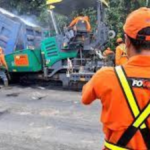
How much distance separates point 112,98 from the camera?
1.97 m

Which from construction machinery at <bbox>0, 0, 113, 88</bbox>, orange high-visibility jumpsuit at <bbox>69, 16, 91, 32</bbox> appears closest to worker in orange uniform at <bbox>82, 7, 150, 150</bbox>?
construction machinery at <bbox>0, 0, 113, 88</bbox>

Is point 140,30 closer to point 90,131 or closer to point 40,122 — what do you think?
point 90,131

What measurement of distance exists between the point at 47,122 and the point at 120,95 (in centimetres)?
481

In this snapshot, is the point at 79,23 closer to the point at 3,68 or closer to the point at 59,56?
the point at 59,56

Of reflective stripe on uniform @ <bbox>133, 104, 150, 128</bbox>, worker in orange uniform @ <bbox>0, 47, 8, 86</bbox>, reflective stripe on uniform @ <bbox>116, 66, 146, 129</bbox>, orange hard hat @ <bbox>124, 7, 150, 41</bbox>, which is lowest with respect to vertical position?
worker in orange uniform @ <bbox>0, 47, 8, 86</bbox>

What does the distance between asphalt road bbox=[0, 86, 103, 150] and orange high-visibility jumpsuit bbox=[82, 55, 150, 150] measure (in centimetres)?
333

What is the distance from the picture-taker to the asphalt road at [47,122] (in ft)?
17.9

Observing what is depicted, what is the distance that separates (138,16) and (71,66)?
8.32 metres

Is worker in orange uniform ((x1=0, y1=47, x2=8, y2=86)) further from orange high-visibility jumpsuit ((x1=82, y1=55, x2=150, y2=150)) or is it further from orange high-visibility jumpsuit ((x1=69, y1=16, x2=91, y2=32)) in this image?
orange high-visibility jumpsuit ((x1=82, y1=55, x2=150, y2=150))

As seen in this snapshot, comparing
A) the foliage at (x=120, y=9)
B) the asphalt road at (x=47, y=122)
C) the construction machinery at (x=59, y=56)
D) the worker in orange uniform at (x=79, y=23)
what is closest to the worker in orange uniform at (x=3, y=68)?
the construction machinery at (x=59, y=56)

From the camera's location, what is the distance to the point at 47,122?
21.9ft

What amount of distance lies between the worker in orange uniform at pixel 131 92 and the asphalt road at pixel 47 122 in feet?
11.0

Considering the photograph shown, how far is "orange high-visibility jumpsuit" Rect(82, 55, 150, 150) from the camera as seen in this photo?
1.94 metres

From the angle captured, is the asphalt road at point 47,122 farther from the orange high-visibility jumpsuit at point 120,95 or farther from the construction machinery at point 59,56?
the orange high-visibility jumpsuit at point 120,95
